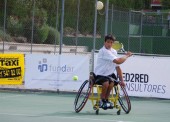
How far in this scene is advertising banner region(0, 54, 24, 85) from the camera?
1706 centimetres

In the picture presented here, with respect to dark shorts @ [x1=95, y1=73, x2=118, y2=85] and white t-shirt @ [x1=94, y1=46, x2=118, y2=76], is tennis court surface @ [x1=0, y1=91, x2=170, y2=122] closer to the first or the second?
dark shorts @ [x1=95, y1=73, x2=118, y2=85]

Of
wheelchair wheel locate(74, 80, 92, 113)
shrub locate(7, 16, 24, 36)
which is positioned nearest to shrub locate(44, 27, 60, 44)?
shrub locate(7, 16, 24, 36)

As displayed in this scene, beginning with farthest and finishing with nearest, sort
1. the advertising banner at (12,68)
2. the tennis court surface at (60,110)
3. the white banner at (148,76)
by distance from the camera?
the advertising banner at (12,68)
the white banner at (148,76)
the tennis court surface at (60,110)

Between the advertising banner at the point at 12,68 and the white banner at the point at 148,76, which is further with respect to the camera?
the advertising banner at the point at 12,68

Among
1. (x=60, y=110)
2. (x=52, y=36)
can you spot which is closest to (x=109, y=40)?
(x=60, y=110)

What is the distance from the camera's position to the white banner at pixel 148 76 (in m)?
15.7

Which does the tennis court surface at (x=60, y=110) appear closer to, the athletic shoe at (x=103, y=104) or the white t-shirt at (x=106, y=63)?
the athletic shoe at (x=103, y=104)

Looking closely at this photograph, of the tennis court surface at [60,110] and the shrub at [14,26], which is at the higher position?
the shrub at [14,26]

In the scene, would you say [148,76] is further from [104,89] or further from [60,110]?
[104,89]

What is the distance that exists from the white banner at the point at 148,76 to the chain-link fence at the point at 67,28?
5923mm

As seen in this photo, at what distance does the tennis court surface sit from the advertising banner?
59cm

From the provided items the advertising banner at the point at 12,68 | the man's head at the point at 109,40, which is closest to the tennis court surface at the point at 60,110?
the advertising banner at the point at 12,68

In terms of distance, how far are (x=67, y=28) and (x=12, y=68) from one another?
31.8 ft

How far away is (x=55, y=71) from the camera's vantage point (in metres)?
16.9
